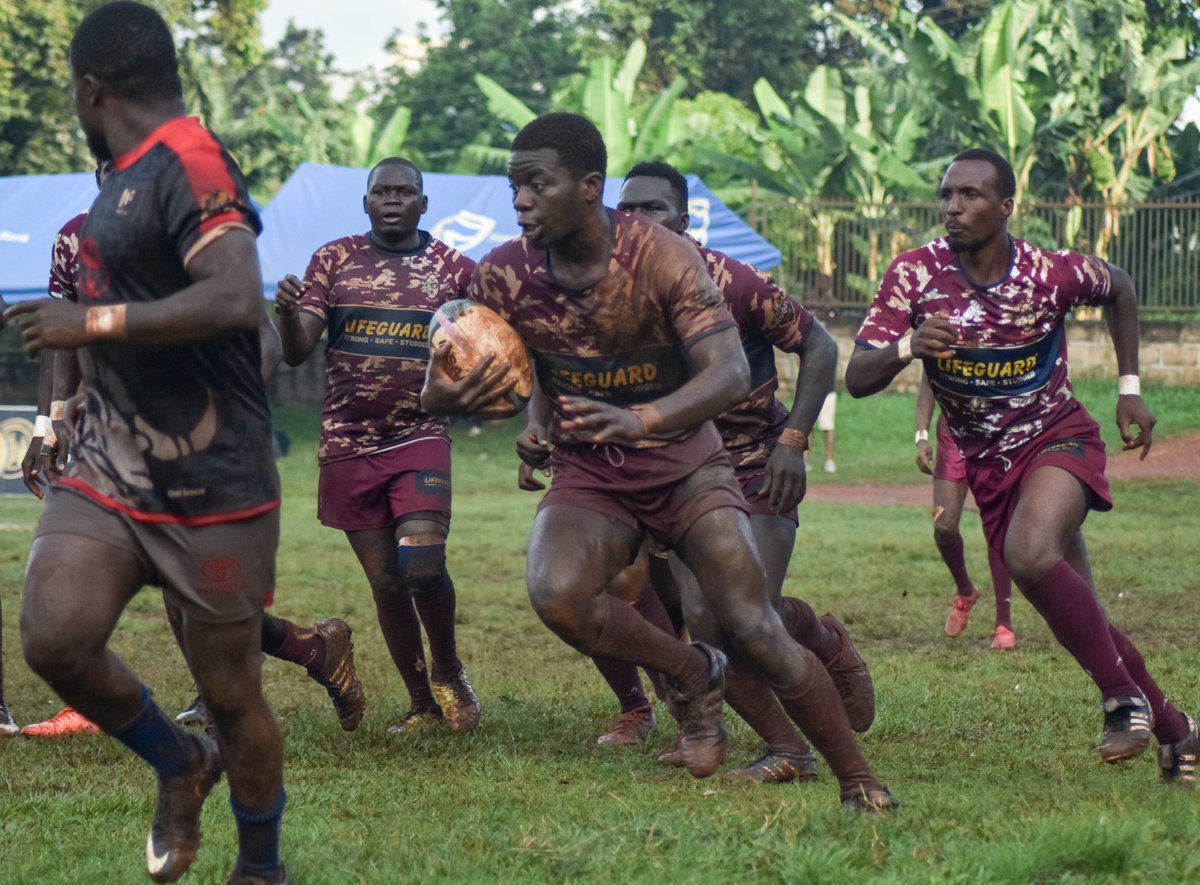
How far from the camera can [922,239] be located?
26672 millimetres

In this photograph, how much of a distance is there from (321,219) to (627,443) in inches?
791

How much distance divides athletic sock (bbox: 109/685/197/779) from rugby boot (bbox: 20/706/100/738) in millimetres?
2946

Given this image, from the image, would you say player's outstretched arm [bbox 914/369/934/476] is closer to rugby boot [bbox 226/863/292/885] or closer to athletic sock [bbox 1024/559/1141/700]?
athletic sock [bbox 1024/559/1141/700]

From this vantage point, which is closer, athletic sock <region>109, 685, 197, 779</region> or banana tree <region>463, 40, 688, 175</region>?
athletic sock <region>109, 685, 197, 779</region>

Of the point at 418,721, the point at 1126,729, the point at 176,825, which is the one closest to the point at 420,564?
the point at 418,721

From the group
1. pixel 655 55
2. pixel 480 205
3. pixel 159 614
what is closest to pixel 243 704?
pixel 159 614

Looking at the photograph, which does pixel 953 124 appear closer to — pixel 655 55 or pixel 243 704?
pixel 655 55

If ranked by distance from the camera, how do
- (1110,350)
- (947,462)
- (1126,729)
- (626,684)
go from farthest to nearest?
(1110,350), (947,462), (626,684), (1126,729)

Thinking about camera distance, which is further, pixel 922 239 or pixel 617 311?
pixel 922 239

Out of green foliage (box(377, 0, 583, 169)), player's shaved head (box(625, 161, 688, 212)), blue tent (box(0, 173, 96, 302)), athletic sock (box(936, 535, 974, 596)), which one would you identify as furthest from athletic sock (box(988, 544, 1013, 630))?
green foliage (box(377, 0, 583, 169))

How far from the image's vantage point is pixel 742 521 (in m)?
5.50

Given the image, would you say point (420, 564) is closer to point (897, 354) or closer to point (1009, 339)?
point (897, 354)

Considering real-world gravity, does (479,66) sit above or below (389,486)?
above

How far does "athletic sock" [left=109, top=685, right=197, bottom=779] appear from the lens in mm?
4508
